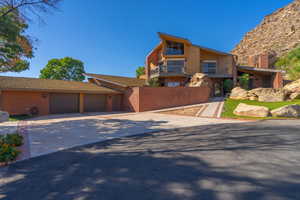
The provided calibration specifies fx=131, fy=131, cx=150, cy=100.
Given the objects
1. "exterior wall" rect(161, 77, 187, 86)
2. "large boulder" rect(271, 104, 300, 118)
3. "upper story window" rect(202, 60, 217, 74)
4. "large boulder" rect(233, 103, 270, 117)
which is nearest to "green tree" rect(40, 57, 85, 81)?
"exterior wall" rect(161, 77, 187, 86)

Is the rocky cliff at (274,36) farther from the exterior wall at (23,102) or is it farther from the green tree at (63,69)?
the green tree at (63,69)

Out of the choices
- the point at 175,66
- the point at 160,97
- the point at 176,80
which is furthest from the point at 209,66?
the point at 160,97

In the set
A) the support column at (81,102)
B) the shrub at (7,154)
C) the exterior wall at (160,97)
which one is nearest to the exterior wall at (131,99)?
the exterior wall at (160,97)

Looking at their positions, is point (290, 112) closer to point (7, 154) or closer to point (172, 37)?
point (7, 154)

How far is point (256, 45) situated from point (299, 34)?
9.51 m

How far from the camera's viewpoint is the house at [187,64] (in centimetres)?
2055

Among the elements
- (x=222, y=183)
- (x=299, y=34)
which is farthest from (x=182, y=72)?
(x=299, y=34)

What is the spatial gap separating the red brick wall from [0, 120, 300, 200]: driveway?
11.4 metres

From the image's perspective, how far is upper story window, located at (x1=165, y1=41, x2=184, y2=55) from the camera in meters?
21.5

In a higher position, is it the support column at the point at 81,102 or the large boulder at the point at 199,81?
the large boulder at the point at 199,81

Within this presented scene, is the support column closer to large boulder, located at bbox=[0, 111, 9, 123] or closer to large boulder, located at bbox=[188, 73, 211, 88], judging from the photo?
large boulder, located at bbox=[0, 111, 9, 123]

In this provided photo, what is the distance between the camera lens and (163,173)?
2.89 meters

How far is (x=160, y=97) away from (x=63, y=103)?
10532 millimetres

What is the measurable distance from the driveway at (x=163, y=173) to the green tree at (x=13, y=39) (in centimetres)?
692
